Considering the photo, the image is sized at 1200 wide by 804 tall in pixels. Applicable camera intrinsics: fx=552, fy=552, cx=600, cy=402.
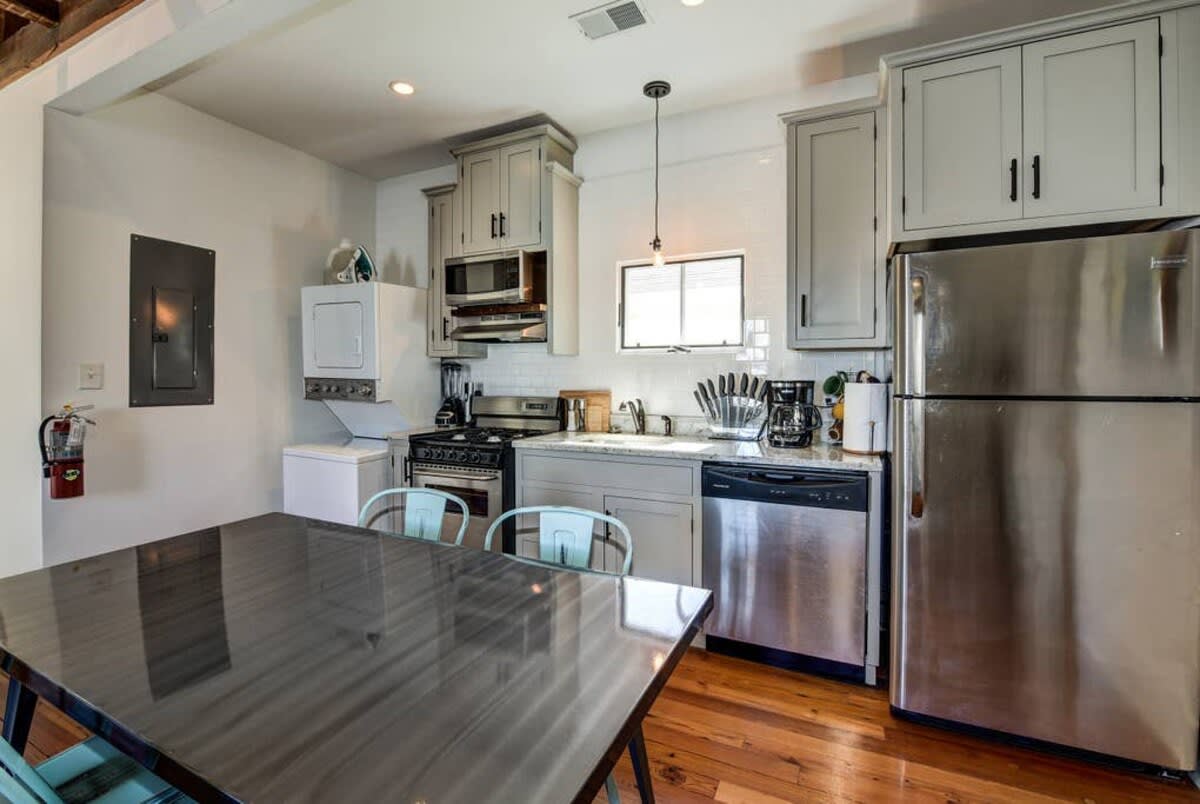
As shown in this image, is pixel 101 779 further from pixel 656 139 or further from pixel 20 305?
pixel 656 139

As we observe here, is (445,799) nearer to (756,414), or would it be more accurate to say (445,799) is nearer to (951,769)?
(951,769)

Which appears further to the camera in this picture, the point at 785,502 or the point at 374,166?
the point at 374,166

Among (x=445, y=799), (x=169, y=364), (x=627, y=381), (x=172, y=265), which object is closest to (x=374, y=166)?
(x=172, y=265)

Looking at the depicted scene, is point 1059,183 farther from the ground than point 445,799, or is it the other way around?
point 1059,183

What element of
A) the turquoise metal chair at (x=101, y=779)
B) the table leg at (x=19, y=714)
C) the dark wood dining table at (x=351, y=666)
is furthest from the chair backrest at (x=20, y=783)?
the table leg at (x=19, y=714)

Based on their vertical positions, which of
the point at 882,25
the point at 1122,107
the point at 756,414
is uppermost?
the point at 882,25

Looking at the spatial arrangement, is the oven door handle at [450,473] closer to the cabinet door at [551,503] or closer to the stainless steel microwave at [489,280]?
the cabinet door at [551,503]

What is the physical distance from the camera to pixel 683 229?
3221 mm

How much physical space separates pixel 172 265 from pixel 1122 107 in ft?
13.9

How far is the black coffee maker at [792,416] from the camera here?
2.69 m

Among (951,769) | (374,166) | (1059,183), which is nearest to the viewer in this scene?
(951,769)

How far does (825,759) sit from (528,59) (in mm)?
3103

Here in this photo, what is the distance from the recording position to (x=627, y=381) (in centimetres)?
339

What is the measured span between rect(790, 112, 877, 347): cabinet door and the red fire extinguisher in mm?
3308
